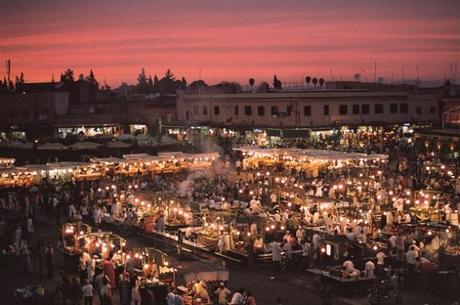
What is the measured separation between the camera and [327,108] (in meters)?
57.7

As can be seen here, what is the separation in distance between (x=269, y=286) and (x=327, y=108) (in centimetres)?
3861

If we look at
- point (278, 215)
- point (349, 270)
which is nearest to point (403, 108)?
point (278, 215)

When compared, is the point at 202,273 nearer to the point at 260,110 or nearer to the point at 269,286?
the point at 269,286

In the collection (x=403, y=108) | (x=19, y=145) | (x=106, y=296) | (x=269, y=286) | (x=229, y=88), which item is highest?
(x=229, y=88)

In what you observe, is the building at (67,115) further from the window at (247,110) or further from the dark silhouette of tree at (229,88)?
the window at (247,110)

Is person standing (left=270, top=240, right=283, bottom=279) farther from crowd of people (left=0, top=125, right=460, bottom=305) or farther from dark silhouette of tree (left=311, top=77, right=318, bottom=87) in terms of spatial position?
dark silhouette of tree (left=311, top=77, right=318, bottom=87)

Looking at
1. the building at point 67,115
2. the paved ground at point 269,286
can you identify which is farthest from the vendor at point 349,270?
the building at point 67,115

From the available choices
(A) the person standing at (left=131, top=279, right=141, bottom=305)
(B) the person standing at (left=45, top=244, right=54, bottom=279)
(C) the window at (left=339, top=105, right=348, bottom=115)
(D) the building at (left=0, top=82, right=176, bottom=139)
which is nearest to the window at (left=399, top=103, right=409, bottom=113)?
(C) the window at (left=339, top=105, right=348, bottom=115)

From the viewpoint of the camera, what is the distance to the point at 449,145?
42.8 meters

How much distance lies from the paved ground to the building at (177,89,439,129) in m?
35.1

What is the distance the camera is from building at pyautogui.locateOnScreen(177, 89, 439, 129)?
5750cm

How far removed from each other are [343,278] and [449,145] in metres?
25.8

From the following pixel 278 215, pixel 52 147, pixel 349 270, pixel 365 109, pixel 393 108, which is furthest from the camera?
pixel 393 108

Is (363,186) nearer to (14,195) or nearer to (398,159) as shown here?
(398,159)
